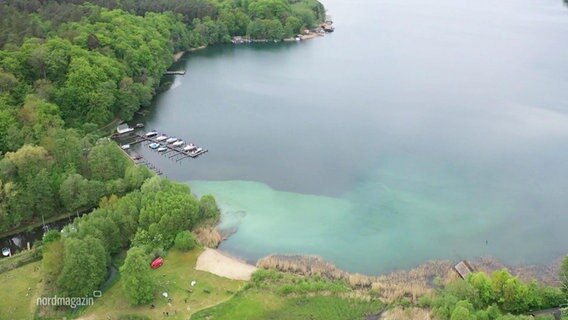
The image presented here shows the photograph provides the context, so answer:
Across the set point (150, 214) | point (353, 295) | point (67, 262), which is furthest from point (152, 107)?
point (353, 295)

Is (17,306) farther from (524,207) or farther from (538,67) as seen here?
(538,67)

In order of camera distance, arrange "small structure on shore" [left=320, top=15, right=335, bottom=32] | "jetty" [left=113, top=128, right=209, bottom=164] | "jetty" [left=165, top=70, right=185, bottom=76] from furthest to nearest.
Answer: "small structure on shore" [left=320, top=15, right=335, bottom=32] < "jetty" [left=165, top=70, right=185, bottom=76] < "jetty" [left=113, top=128, right=209, bottom=164]

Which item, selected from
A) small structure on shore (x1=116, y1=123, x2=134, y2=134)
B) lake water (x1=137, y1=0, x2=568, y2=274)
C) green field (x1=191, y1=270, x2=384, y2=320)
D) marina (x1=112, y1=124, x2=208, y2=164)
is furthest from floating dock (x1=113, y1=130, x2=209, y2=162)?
green field (x1=191, y1=270, x2=384, y2=320)

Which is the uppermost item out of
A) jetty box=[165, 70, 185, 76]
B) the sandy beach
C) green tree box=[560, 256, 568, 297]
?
jetty box=[165, 70, 185, 76]

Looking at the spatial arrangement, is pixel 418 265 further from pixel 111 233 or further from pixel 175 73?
pixel 175 73

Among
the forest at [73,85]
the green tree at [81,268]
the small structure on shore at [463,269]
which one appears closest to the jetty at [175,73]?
the forest at [73,85]

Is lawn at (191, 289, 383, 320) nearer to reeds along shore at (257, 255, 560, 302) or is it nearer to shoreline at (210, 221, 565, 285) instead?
reeds along shore at (257, 255, 560, 302)

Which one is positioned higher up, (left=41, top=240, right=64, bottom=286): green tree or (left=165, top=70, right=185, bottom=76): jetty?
(left=165, top=70, right=185, bottom=76): jetty
